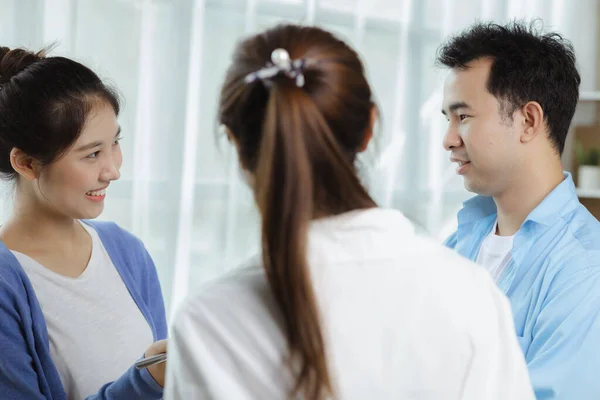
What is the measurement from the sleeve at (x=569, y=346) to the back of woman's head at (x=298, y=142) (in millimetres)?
675

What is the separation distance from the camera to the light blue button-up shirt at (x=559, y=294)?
1398 mm

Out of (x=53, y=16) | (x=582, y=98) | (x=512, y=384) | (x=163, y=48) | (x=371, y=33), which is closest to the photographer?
(x=512, y=384)

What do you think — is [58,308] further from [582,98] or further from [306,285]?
[582,98]

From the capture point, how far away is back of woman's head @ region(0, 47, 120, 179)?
1.35m

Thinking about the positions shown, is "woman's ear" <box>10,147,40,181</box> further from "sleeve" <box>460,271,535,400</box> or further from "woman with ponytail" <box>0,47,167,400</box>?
"sleeve" <box>460,271,535,400</box>

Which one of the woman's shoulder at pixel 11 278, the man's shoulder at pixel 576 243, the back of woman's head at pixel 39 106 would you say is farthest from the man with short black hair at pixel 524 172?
the woman's shoulder at pixel 11 278

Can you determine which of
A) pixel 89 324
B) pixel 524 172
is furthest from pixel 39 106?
pixel 524 172

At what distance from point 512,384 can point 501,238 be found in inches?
30.6

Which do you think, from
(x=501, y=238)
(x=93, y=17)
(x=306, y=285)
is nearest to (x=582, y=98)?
(x=501, y=238)

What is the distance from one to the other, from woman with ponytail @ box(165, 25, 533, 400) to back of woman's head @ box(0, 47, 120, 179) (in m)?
0.56

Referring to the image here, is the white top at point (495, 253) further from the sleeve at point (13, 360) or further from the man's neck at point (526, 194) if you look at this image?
the sleeve at point (13, 360)

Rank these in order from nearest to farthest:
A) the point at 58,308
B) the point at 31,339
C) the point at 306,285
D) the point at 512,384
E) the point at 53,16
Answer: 1. the point at 306,285
2. the point at 512,384
3. the point at 31,339
4. the point at 58,308
5. the point at 53,16

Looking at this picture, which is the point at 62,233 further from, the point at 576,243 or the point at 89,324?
the point at 576,243

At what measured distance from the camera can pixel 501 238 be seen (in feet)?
5.55
